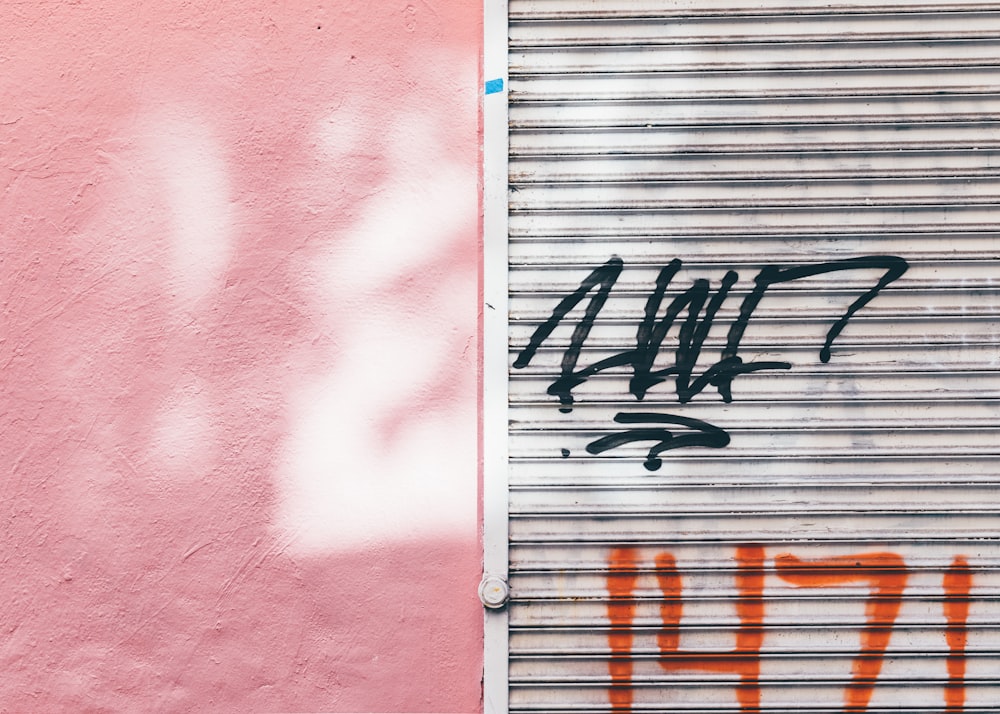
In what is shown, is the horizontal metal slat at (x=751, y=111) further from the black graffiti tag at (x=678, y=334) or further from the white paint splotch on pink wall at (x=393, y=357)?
the black graffiti tag at (x=678, y=334)

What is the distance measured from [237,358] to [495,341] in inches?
34.8

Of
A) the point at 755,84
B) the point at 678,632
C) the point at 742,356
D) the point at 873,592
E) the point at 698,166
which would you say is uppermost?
the point at 755,84

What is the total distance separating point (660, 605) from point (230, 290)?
5.99 feet

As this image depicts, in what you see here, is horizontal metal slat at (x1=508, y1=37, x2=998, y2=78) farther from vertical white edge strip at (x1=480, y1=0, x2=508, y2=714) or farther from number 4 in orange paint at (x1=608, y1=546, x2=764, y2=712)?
number 4 in orange paint at (x1=608, y1=546, x2=764, y2=712)

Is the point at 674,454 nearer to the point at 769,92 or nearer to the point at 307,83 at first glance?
the point at 769,92

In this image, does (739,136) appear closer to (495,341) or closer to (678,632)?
(495,341)

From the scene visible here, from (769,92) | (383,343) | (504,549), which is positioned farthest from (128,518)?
(769,92)

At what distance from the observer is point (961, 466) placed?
7.95 ft

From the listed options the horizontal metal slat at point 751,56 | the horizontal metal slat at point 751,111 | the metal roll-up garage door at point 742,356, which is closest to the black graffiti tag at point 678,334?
the metal roll-up garage door at point 742,356

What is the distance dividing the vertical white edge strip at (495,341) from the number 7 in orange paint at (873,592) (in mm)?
1035

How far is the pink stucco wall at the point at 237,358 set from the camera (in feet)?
7.88

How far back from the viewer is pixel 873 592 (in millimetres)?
2410

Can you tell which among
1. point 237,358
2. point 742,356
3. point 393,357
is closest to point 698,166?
point 742,356

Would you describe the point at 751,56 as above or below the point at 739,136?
above
